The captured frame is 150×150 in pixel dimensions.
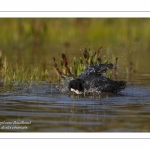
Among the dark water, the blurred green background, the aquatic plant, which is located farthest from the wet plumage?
the blurred green background

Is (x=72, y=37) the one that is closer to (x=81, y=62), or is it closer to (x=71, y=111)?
(x=81, y=62)

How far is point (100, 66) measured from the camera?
12.4 m

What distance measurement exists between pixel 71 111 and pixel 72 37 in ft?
37.2

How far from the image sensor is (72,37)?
21469 millimetres

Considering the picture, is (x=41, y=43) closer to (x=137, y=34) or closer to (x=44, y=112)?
(x=137, y=34)

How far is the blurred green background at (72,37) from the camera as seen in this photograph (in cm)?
1965

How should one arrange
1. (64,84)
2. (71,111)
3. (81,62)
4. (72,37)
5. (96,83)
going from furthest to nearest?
(72,37), (81,62), (64,84), (96,83), (71,111)

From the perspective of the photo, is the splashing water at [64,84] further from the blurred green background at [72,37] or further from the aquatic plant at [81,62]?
the blurred green background at [72,37]

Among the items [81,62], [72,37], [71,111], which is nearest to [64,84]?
[81,62]

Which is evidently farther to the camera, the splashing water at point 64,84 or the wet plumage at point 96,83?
the splashing water at point 64,84

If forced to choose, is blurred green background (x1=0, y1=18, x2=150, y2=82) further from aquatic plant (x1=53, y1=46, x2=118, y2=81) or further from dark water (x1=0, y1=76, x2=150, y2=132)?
dark water (x1=0, y1=76, x2=150, y2=132)

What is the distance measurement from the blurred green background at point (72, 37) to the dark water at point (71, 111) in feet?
21.4

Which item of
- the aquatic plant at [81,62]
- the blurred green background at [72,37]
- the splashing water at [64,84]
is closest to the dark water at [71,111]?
the splashing water at [64,84]
